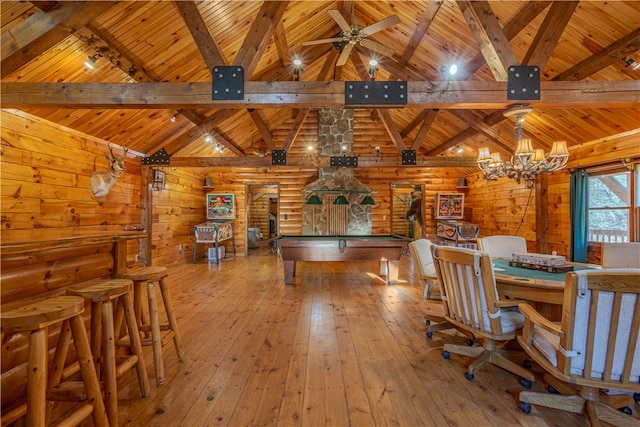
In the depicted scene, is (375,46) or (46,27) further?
(375,46)

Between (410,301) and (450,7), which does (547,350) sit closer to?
(410,301)

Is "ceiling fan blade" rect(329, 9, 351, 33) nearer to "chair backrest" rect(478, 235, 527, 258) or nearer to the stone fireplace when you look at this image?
"chair backrest" rect(478, 235, 527, 258)

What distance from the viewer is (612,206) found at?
5008 mm

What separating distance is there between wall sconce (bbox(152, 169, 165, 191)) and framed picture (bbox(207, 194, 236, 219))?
2.16 m

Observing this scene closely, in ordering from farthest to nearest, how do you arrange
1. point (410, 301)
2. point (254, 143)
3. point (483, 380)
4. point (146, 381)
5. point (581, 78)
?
point (254, 143) → point (410, 301) → point (581, 78) → point (483, 380) → point (146, 381)

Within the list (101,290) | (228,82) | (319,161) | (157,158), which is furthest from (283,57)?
(101,290)

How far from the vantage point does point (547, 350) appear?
1907 mm

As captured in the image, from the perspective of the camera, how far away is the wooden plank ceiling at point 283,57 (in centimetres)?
308

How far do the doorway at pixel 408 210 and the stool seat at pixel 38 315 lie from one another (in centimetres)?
906

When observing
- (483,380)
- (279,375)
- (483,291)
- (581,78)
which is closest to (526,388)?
(483,380)

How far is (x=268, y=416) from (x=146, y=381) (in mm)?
982

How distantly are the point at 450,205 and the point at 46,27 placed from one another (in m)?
9.78

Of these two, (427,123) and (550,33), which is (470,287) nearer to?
(550,33)

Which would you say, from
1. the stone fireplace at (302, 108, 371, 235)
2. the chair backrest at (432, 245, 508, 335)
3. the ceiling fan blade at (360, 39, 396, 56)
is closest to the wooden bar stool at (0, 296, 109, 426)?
the chair backrest at (432, 245, 508, 335)
